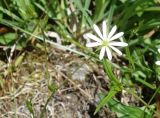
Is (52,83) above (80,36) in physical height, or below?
below

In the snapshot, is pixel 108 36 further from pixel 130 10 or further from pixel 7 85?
pixel 7 85

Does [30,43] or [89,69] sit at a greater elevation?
[30,43]

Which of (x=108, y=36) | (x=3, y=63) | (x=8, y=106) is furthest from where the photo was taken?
(x=3, y=63)

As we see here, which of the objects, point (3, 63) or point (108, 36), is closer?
point (108, 36)

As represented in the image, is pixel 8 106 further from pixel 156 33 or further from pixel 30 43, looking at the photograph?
pixel 156 33

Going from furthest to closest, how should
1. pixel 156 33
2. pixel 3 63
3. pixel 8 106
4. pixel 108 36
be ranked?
pixel 156 33
pixel 3 63
pixel 8 106
pixel 108 36

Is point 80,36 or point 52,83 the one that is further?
point 80,36

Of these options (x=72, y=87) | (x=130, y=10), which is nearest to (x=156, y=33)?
(x=130, y=10)

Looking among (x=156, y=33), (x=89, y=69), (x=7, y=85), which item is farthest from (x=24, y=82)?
(x=156, y=33)

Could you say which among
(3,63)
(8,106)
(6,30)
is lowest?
(8,106)
